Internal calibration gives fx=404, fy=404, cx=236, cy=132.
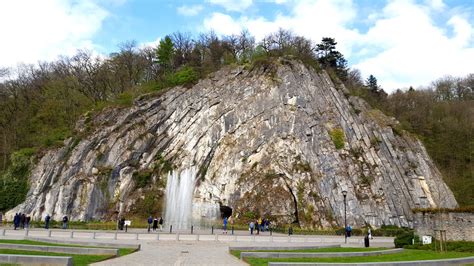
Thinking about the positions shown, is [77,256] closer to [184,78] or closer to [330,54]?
[184,78]

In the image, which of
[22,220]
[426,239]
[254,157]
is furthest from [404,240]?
[22,220]

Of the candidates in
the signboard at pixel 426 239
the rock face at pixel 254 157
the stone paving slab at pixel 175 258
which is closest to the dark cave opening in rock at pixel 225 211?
the rock face at pixel 254 157

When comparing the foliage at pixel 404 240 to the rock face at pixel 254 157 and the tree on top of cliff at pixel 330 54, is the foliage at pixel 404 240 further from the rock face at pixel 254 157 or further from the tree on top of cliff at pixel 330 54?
the tree on top of cliff at pixel 330 54

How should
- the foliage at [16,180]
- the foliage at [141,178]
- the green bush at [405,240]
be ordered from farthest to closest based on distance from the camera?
1. the foliage at [141,178]
2. the foliage at [16,180]
3. the green bush at [405,240]

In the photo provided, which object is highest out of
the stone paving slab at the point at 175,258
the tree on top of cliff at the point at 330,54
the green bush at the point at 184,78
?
the tree on top of cliff at the point at 330,54

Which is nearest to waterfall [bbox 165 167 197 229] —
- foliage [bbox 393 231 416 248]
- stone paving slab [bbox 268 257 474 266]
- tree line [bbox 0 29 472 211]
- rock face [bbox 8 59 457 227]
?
rock face [bbox 8 59 457 227]

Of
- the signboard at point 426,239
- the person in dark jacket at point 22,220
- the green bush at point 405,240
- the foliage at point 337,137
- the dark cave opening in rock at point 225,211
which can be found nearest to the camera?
the signboard at point 426,239

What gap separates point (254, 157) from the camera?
1859 inches

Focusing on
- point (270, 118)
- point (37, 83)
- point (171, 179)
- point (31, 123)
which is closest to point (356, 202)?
point (270, 118)

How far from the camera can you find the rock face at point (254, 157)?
43.3m

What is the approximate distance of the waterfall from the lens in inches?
1745

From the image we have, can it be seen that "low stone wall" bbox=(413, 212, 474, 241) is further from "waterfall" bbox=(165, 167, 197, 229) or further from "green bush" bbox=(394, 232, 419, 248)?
"waterfall" bbox=(165, 167, 197, 229)

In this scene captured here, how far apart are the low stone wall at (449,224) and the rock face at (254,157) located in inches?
540

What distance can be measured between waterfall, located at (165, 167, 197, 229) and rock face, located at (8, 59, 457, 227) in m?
0.79
